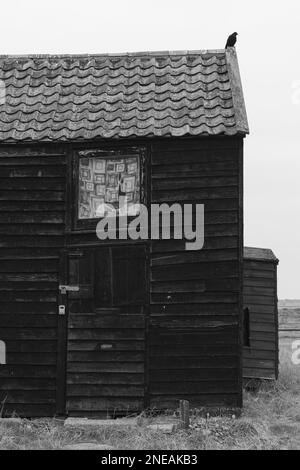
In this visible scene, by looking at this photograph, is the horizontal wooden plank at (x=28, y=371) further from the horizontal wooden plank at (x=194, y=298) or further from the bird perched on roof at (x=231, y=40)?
the bird perched on roof at (x=231, y=40)

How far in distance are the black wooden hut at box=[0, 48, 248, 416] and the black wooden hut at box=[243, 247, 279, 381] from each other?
149 inches

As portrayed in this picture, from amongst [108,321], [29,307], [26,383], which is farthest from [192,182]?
[26,383]

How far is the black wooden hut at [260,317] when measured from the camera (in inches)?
556

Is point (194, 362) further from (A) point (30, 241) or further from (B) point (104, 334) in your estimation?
(A) point (30, 241)

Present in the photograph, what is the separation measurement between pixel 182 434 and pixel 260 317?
5.37m

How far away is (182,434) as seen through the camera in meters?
9.45

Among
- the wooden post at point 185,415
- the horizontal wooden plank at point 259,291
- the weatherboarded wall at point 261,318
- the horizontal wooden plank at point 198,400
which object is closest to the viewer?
the wooden post at point 185,415

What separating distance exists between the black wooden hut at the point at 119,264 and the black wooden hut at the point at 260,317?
379 centimetres

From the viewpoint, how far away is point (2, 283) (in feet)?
36.1

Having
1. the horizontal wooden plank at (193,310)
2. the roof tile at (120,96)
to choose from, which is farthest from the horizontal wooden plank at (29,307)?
the roof tile at (120,96)

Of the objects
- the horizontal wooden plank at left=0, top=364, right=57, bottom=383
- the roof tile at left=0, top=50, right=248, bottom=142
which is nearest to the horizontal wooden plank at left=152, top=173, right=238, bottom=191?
the roof tile at left=0, top=50, right=248, bottom=142

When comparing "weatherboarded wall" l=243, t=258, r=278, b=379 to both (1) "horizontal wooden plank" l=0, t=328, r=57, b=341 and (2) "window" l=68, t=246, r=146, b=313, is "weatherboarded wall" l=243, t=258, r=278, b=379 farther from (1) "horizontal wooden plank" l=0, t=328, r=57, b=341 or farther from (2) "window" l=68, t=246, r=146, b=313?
(1) "horizontal wooden plank" l=0, t=328, r=57, b=341

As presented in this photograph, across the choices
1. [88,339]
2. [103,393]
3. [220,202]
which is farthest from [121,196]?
[103,393]

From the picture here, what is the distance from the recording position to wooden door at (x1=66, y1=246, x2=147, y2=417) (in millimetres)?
10594
